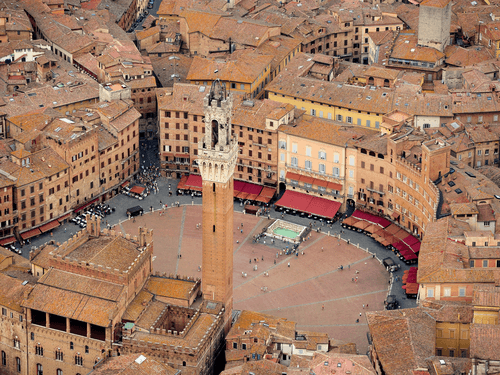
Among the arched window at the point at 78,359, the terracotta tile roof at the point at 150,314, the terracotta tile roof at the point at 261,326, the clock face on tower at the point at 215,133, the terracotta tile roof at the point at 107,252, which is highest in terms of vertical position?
the clock face on tower at the point at 215,133

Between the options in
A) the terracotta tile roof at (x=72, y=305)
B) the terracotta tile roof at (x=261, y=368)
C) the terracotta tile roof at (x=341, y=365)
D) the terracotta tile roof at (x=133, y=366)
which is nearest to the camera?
the terracotta tile roof at (x=341, y=365)

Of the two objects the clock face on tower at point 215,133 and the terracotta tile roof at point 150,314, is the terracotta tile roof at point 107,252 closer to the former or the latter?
the terracotta tile roof at point 150,314

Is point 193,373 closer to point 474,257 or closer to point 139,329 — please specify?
point 139,329

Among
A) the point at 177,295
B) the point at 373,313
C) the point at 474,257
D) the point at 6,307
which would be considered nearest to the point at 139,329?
the point at 177,295

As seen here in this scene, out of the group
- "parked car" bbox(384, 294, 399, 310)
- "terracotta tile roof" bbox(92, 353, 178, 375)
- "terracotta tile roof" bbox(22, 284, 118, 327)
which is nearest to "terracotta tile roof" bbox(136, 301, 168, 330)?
"terracotta tile roof" bbox(22, 284, 118, 327)

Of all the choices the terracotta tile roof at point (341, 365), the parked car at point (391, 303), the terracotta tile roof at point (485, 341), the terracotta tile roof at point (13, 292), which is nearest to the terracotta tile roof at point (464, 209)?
the parked car at point (391, 303)

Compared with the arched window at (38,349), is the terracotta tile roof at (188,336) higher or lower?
higher

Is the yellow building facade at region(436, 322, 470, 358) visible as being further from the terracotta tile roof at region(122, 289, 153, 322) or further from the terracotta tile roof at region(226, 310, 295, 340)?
the terracotta tile roof at region(122, 289, 153, 322)
